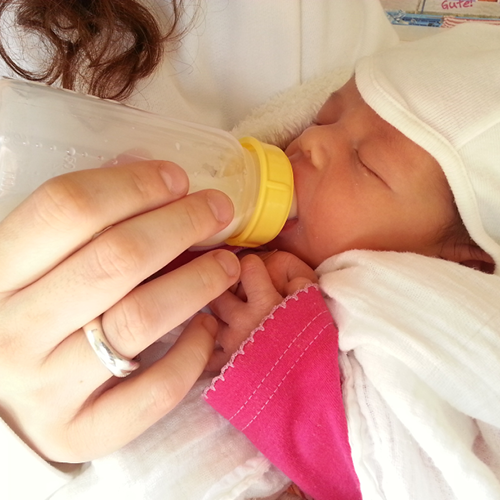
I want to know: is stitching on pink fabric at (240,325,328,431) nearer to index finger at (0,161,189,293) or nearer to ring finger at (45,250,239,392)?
ring finger at (45,250,239,392)

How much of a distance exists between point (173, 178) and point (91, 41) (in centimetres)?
42

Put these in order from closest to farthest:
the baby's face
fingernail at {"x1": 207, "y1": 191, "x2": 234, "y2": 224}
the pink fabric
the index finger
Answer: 1. the index finger
2. fingernail at {"x1": 207, "y1": 191, "x2": 234, "y2": 224}
3. the pink fabric
4. the baby's face

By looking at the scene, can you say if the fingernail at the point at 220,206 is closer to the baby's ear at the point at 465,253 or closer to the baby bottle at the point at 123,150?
the baby bottle at the point at 123,150

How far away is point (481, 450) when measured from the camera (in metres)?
0.78

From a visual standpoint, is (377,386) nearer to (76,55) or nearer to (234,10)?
(76,55)

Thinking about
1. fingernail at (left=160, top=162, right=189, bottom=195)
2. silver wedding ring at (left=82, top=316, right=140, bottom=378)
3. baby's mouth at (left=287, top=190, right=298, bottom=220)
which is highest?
fingernail at (left=160, top=162, right=189, bottom=195)

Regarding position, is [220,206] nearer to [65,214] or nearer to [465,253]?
[65,214]

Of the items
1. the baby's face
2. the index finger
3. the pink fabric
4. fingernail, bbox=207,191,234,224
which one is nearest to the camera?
the index finger

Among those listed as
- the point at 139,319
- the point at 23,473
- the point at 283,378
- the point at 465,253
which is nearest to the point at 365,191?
the point at 465,253

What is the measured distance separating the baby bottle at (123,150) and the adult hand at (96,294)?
12 centimetres

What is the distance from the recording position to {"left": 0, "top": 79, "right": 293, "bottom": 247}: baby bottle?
65 centimetres

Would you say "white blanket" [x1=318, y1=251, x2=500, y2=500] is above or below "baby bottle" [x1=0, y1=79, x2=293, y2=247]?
below

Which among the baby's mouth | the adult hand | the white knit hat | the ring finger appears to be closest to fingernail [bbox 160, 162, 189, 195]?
the adult hand

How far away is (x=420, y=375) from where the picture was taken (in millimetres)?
736
